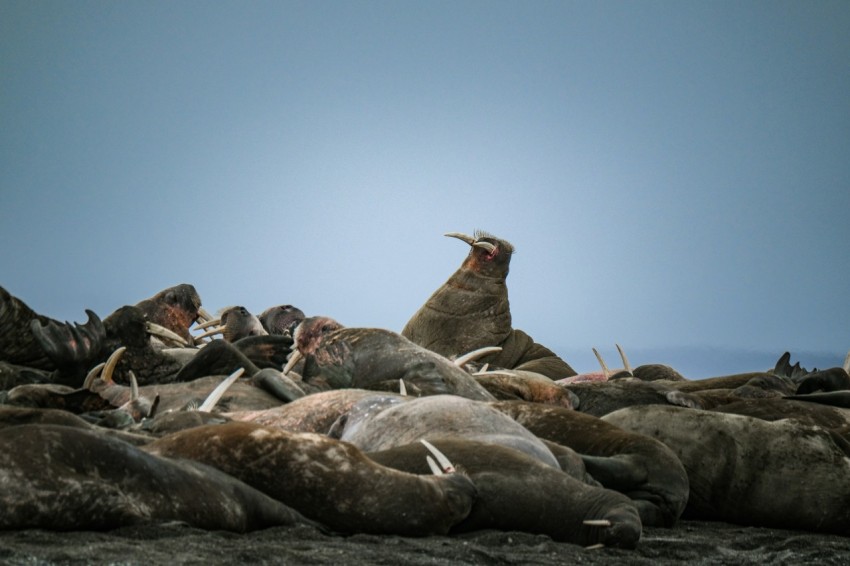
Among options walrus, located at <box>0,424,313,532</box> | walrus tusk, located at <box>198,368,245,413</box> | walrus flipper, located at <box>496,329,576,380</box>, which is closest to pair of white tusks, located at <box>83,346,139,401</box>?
walrus tusk, located at <box>198,368,245,413</box>

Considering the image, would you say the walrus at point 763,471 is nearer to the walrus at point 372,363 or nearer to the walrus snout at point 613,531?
the walrus snout at point 613,531

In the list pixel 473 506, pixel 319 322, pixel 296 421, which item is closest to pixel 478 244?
pixel 319 322

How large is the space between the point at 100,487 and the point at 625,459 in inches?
128

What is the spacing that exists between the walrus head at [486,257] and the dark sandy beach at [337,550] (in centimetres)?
1466

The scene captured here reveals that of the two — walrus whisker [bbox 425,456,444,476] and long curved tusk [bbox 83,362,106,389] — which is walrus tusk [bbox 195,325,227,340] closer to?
long curved tusk [bbox 83,362,106,389]

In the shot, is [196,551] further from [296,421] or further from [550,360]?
[550,360]

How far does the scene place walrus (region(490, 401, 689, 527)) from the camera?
6.08 meters

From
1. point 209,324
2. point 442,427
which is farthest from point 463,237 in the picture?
point 442,427

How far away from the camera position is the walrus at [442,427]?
5609 millimetres

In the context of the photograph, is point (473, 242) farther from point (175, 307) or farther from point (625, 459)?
point (625, 459)

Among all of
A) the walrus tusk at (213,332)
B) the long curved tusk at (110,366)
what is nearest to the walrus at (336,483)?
the long curved tusk at (110,366)

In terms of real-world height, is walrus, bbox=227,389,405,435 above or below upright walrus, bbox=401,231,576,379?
below

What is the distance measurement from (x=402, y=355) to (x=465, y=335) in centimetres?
988

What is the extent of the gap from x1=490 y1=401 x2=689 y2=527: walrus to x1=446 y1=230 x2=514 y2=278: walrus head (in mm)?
13043
